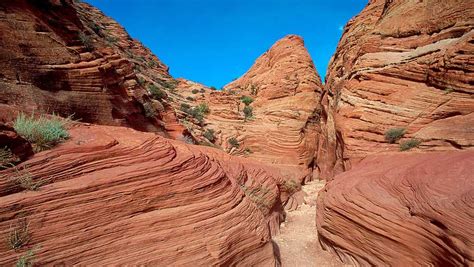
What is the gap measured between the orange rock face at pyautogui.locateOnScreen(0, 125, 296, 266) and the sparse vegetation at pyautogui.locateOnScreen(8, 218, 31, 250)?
0.03 meters

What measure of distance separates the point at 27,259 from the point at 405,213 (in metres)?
7.09

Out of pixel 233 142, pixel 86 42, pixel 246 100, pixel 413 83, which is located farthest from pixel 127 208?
pixel 246 100

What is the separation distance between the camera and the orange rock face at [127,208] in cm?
362

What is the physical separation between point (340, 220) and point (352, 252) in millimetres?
896

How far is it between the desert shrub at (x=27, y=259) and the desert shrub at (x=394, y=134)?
11.0 meters

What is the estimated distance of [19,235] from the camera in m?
3.38

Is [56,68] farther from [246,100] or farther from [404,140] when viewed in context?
[246,100]

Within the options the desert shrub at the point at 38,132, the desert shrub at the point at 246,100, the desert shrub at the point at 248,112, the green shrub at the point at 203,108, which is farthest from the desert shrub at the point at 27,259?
the desert shrub at the point at 246,100

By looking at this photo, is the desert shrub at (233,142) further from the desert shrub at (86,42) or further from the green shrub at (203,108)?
the desert shrub at (86,42)

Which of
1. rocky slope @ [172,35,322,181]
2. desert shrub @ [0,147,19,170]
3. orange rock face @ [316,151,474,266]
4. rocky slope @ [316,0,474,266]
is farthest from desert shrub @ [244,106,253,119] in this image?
desert shrub @ [0,147,19,170]

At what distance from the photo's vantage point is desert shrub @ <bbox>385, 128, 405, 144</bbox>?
984 cm

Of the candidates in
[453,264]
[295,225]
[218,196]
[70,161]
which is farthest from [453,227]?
[70,161]

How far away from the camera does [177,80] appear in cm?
3509

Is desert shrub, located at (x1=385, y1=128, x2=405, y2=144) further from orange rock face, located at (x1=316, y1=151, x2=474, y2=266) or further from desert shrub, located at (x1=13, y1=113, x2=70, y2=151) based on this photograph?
desert shrub, located at (x1=13, y1=113, x2=70, y2=151)
